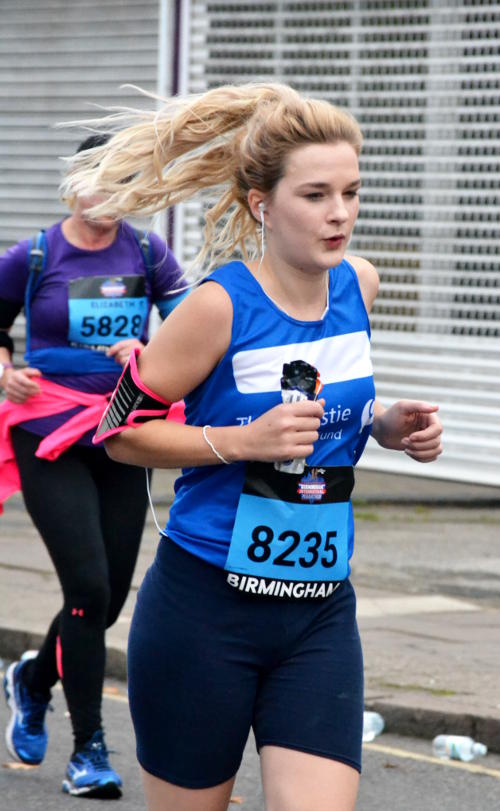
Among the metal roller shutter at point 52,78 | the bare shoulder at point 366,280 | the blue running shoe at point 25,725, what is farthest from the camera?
the metal roller shutter at point 52,78

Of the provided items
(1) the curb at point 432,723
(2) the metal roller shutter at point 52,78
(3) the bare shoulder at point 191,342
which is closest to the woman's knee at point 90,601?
(1) the curb at point 432,723

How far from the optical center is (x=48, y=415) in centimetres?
521

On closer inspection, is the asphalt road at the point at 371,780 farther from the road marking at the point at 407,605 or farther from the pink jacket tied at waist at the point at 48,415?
the road marking at the point at 407,605

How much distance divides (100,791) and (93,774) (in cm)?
6

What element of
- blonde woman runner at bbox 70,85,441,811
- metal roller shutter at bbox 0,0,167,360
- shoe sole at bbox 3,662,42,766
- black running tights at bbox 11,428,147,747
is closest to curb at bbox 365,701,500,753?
black running tights at bbox 11,428,147,747

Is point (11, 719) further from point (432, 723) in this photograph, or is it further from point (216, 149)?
point (216, 149)

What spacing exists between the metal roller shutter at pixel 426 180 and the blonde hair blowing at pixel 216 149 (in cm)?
828

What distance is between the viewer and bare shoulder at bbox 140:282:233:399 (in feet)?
10.5

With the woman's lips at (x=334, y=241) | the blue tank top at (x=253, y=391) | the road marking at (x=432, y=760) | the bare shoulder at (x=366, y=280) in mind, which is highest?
the woman's lips at (x=334, y=241)

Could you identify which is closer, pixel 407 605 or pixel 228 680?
pixel 228 680

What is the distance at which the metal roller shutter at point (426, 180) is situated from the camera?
11.8 m

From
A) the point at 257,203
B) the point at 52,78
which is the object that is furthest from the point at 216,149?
the point at 52,78

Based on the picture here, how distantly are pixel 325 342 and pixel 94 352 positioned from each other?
2.11 m

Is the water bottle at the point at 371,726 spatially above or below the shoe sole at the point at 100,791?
below
